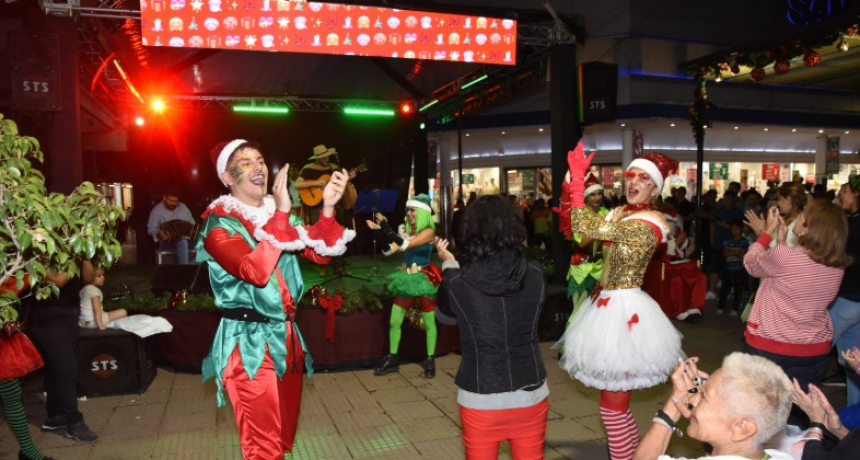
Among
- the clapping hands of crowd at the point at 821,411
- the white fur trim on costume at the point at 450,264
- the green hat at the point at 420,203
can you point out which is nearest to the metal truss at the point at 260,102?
the green hat at the point at 420,203

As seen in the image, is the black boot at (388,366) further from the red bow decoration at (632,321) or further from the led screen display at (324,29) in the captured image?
the led screen display at (324,29)

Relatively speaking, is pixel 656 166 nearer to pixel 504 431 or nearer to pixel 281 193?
pixel 504 431

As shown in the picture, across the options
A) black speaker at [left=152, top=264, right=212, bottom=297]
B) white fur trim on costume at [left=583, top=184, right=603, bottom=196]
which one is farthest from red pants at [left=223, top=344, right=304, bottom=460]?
black speaker at [left=152, top=264, right=212, bottom=297]

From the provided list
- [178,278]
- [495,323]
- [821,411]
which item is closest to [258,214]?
[495,323]

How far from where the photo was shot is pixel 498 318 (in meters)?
2.61

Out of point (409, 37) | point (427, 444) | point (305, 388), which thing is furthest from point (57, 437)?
point (409, 37)

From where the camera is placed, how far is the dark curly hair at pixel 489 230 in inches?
103

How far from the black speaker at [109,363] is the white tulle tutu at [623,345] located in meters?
4.37

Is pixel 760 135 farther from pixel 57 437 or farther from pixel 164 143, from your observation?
pixel 57 437

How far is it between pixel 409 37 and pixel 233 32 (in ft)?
7.38

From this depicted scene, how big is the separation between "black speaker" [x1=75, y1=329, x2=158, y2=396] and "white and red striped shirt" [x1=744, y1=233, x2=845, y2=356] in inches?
215

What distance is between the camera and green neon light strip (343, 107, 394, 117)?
15703 mm

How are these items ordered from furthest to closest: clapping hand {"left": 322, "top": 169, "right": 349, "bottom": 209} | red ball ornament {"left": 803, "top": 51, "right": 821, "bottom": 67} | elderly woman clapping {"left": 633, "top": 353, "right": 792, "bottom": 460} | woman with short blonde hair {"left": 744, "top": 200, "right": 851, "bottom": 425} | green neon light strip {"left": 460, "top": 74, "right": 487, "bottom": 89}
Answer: green neon light strip {"left": 460, "top": 74, "right": 487, "bottom": 89} → red ball ornament {"left": 803, "top": 51, "right": 821, "bottom": 67} → woman with short blonde hair {"left": 744, "top": 200, "right": 851, "bottom": 425} → clapping hand {"left": 322, "top": 169, "right": 349, "bottom": 209} → elderly woman clapping {"left": 633, "top": 353, "right": 792, "bottom": 460}

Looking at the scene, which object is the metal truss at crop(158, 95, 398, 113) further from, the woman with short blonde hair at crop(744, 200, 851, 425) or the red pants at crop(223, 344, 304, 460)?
the woman with short blonde hair at crop(744, 200, 851, 425)
